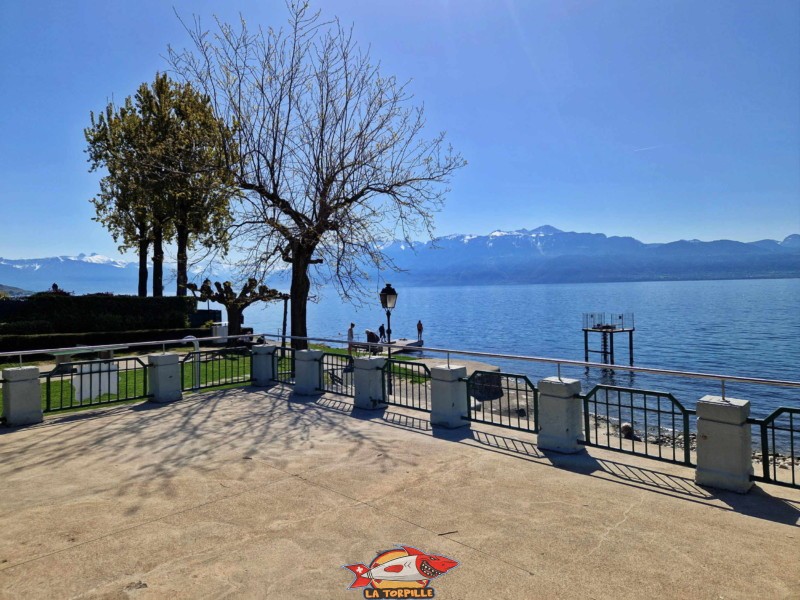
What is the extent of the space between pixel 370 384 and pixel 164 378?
4.97m

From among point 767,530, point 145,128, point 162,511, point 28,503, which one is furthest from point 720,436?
point 145,128

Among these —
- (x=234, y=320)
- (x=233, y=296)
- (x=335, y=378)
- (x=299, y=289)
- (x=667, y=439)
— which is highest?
(x=233, y=296)

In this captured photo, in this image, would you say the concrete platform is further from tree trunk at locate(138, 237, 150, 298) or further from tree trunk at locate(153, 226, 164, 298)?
tree trunk at locate(138, 237, 150, 298)

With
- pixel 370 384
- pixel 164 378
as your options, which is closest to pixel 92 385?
pixel 164 378

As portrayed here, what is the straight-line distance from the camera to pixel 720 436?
6.41 meters

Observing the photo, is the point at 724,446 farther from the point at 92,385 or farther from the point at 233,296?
the point at 233,296

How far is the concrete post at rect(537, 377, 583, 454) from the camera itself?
7.94 m

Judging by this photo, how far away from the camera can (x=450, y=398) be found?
9578 millimetres

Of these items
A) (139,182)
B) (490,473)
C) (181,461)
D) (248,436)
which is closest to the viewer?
(490,473)

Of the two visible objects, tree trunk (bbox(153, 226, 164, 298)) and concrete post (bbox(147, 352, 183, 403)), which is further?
tree trunk (bbox(153, 226, 164, 298))

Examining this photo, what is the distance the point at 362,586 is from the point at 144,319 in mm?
30326

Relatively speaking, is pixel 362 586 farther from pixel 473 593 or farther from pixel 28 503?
pixel 28 503

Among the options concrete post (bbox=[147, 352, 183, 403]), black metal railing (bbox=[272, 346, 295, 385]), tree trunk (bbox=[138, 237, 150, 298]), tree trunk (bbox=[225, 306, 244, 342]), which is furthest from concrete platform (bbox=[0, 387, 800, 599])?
tree trunk (bbox=[138, 237, 150, 298])

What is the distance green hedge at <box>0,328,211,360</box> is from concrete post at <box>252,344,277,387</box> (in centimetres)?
1428
